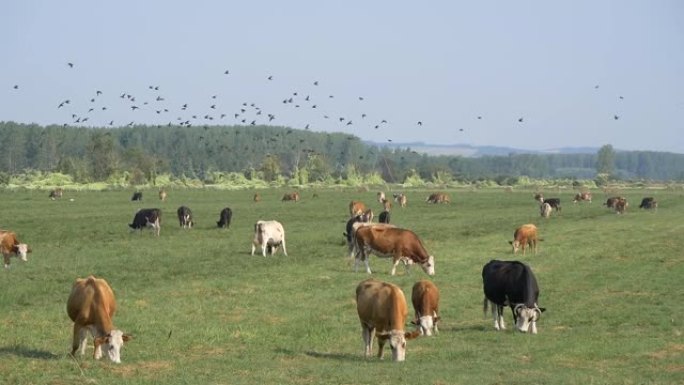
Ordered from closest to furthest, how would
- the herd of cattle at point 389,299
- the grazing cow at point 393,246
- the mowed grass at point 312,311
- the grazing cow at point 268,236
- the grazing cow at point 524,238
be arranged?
the mowed grass at point 312,311, the herd of cattle at point 389,299, the grazing cow at point 393,246, the grazing cow at point 268,236, the grazing cow at point 524,238

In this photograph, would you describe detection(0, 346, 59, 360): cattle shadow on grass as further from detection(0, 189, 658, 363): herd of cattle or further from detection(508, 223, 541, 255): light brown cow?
detection(508, 223, 541, 255): light brown cow

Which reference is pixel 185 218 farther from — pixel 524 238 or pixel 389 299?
pixel 389 299

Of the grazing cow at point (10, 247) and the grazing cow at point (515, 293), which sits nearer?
the grazing cow at point (515, 293)

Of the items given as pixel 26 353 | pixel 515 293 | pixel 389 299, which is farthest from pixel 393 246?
pixel 26 353

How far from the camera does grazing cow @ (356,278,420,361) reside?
53.1ft

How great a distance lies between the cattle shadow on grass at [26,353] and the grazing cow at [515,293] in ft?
29.7

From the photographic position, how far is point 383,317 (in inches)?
652

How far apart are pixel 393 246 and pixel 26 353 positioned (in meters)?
15.4

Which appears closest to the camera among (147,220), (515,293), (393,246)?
(515,293)

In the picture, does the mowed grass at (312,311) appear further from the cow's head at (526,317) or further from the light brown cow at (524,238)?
the light brown cow at (524,238)

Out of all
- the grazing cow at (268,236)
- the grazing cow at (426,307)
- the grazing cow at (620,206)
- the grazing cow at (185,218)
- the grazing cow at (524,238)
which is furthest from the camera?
the grazing cow at (620,206)

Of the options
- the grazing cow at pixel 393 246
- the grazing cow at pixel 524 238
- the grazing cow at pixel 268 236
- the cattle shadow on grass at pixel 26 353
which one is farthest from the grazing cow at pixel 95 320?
the grazing cow at pixel 524 238

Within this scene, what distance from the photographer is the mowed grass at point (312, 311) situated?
1516cm

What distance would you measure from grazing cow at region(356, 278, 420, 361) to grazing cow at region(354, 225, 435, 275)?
1202 centimetres
